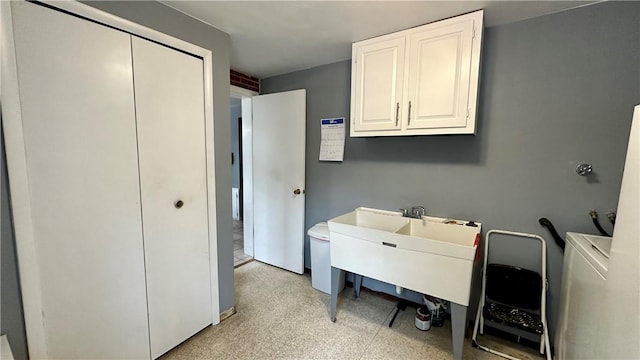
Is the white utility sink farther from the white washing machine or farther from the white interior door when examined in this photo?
the white interior door

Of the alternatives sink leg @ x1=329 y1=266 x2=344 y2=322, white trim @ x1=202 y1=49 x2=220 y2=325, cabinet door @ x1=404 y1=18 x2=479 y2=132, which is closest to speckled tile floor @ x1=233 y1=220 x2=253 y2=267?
white trim @ x1=202 y1=49 x2=220 y2=325

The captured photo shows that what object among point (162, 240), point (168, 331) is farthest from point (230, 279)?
point (162, 240)

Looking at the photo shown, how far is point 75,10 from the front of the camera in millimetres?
1194

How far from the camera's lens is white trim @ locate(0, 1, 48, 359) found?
1.04 m

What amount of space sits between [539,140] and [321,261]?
1968 mm

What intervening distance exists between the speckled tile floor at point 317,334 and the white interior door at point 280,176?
60 centimetres

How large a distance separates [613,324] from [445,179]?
1.21 metres

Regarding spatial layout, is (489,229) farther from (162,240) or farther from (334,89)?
(162,240)

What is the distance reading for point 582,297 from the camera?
1267 mm

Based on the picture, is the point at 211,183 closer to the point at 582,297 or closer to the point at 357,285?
the point at 357,285

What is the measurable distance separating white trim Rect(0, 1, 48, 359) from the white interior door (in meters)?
1.94

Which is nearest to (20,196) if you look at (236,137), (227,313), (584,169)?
(227,313)

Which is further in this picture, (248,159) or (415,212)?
(248,159)

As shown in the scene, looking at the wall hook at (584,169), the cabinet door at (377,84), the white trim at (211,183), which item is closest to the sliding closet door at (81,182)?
the white trim at (211,183)
